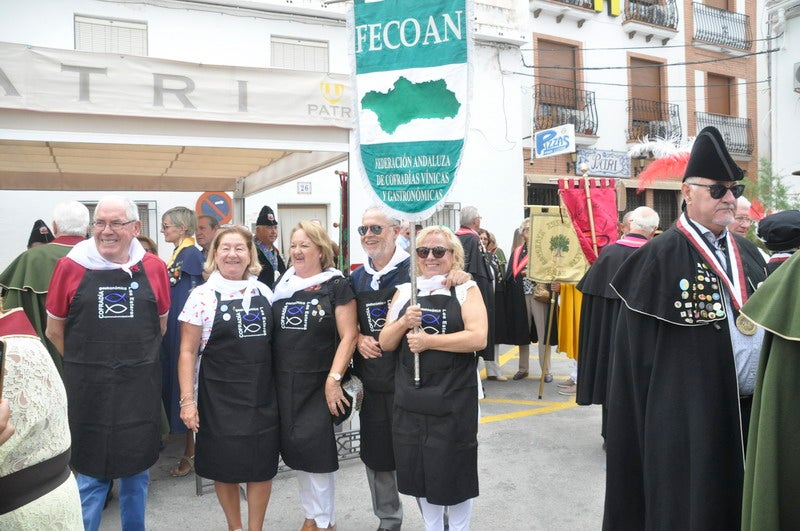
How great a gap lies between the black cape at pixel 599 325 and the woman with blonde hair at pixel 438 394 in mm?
2226

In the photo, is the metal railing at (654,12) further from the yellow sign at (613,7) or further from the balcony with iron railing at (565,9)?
the balcony with iron railing at (565,9)

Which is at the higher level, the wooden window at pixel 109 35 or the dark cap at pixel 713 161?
the wooden window at pixel 109 35

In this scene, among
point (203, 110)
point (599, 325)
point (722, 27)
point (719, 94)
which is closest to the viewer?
point (203, 110)

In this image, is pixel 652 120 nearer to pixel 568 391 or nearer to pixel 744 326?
pixel 568 391

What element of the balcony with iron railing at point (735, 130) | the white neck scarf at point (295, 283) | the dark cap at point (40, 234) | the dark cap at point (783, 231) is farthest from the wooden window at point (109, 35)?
the balcony with iron railing at point (735, 130)

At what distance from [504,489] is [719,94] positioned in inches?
826

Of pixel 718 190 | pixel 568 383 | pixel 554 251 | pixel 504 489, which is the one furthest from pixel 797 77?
pixel 718 190

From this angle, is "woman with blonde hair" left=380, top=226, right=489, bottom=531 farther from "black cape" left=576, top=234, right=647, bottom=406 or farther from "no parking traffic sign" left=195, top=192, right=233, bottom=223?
"no parking traffic sign" left=195, top=192, right=233, bottom=223

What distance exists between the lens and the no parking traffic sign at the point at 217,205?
30.6 ft

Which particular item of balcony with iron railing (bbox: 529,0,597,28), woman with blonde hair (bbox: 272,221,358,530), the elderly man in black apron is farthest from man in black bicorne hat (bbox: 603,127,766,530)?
balcony with iron railing (bbox: 529,0,597,28)

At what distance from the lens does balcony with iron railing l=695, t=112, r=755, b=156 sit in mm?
21062

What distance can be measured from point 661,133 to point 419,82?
18.2 m

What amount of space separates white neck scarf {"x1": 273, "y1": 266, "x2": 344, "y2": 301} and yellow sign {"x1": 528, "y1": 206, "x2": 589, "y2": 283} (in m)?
3.52

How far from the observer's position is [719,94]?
71.1 feet
